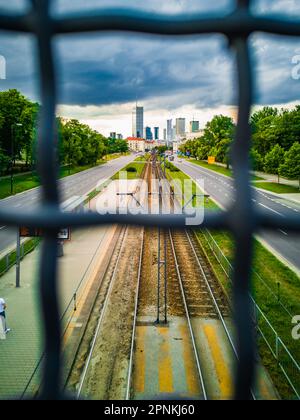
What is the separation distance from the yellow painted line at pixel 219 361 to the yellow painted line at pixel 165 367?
28.7 inches

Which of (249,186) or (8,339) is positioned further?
(8,339)

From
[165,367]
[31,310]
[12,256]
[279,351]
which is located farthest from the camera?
[12,256]

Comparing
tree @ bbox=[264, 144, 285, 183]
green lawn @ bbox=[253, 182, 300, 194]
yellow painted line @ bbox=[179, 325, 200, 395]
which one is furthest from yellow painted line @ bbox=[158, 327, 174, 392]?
tree @ bbox=[264, 144, 285, 183]

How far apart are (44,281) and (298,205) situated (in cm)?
1661

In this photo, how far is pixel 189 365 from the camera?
20.7 ft

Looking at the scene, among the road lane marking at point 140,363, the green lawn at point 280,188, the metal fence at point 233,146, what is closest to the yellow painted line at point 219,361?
the road lane marking at point 140,363

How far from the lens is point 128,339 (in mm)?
7098

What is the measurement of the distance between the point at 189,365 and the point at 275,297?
268 centimetres

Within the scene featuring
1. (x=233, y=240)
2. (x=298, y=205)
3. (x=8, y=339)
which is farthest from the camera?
(x=298, y=205)

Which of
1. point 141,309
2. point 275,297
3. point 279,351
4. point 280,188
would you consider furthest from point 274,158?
point 279,351

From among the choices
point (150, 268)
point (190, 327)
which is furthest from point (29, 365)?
point (150, 268)

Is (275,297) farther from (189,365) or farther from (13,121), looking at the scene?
(13,121)

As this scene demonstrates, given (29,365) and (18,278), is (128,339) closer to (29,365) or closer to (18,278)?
(29,365)

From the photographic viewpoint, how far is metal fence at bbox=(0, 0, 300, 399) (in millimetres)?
613
